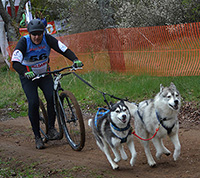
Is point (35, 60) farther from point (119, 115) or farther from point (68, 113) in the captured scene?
point (119, 115)

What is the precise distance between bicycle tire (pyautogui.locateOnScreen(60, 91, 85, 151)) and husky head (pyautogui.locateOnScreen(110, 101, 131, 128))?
938mm

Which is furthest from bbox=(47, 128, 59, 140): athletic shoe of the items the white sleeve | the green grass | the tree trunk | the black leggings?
the tree trunk

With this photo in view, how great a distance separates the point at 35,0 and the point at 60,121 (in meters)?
21.8

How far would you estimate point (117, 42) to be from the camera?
40.1 ft

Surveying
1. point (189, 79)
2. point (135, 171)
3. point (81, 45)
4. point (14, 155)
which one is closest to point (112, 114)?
point (135, 171)

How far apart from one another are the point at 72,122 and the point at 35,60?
52.1 inches

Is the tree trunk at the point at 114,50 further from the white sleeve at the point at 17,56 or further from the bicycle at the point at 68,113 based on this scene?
the white sleeve at the point at 17,56

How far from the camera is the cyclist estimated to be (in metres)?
5.71

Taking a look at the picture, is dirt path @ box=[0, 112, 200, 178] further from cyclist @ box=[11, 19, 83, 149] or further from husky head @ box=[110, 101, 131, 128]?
husky head @ box=[110, 101, 131, 128]

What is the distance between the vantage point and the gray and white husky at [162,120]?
486cm

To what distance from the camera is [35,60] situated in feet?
19.9

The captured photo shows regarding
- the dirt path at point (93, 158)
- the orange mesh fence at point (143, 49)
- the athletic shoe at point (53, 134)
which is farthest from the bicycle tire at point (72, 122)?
the orange mesh fence at point (143, 49)

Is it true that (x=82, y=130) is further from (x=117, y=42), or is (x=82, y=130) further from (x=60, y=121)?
(x=117, y=42)

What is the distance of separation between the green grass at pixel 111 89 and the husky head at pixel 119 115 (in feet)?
13.3
